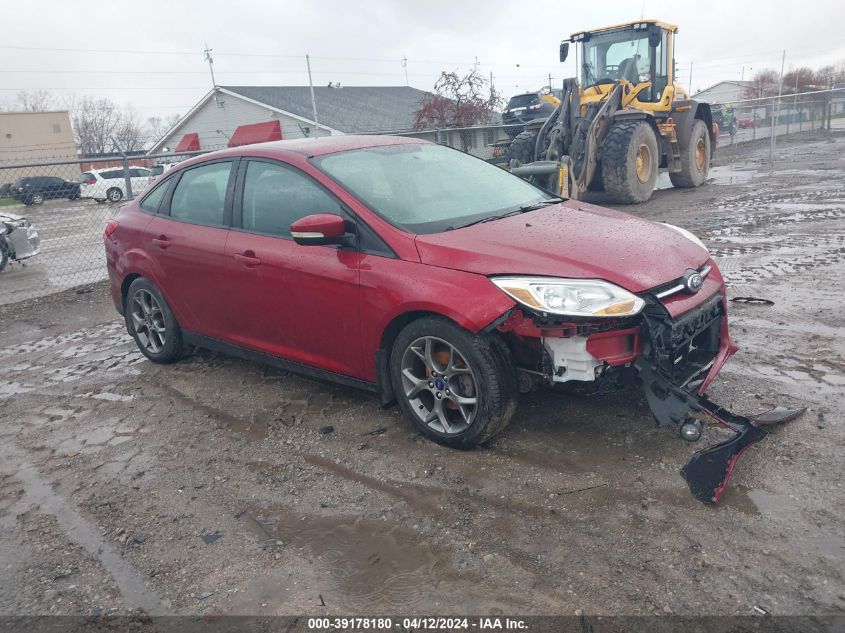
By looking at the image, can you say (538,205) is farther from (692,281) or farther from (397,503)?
(397,503)

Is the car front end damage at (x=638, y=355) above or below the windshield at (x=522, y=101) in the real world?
below

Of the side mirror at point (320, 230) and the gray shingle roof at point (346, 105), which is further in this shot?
the gray shingle roof at point (346, 105)

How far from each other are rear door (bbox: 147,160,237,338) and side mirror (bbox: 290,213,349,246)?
3.40ft

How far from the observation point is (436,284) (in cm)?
354

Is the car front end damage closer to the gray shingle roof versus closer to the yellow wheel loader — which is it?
the yellow wheel loader

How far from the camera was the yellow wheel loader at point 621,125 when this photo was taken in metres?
12.0

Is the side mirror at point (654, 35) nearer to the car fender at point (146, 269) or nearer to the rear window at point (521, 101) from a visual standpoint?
the car fender at point (146, 269)

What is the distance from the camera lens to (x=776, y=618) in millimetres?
2367

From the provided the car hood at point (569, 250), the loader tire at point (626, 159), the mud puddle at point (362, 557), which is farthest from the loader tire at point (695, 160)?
the mud puddle at point (362, 557)

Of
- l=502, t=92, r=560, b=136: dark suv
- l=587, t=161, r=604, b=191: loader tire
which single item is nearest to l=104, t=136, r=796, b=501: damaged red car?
l=587, t=161, r=604, b=191: loader tire

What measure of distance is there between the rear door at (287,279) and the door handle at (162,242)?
777mm

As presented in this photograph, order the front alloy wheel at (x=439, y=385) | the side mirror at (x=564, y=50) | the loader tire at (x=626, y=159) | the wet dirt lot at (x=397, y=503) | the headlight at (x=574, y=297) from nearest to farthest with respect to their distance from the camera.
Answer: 1. the wet dirt lot at (x=397, y=503)
2. the headlight at (x=574, y=297)
3. the front alloy wheel at (x=439, y=385)
4. the loader tire at (x=626, y=159)
5. the side mirror at (x=564, y=50)

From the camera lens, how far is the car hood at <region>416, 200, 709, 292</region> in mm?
3414

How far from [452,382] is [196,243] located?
2.31m
